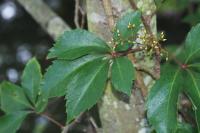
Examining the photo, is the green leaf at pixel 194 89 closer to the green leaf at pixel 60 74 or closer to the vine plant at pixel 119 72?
the vine plant at pixel 119 72

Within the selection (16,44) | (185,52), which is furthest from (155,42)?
(16,44)

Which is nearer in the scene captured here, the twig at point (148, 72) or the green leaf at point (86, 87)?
the green leaf at point (86, 87)

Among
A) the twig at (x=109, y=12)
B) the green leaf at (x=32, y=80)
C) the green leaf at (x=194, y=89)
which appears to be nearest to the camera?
the green leaf at (x=194, y=89)

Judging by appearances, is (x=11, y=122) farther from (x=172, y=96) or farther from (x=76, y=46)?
(x=172, y=96)

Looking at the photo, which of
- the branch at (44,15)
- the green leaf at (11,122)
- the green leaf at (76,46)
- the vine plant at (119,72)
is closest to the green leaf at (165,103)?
the vine plant at (119,72)

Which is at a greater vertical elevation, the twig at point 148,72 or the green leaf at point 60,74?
the green leaf at point 60,74

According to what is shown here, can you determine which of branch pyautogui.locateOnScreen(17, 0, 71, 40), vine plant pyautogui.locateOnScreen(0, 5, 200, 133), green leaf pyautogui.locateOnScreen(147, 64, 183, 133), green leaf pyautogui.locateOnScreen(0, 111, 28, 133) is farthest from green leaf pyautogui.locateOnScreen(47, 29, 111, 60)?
branch pyautogui.locateOnScreen(17, 0, 71, 40)

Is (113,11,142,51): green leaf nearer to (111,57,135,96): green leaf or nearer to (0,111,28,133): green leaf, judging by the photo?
(111,57,135,96): green leaf
